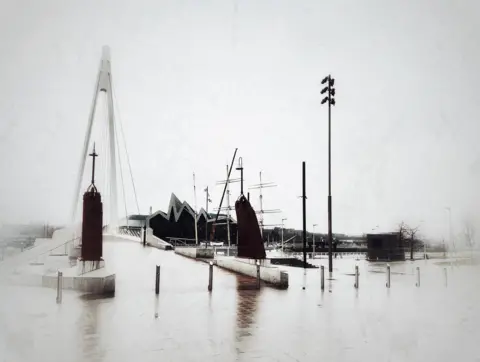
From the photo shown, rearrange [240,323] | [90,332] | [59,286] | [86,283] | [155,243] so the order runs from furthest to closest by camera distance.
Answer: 1. [155,243]
2. [86,283]
3. [59,286]
4. [240,323]
5. [90,332]

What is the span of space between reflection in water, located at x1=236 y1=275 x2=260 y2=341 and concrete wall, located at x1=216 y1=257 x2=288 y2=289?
0.27 meters

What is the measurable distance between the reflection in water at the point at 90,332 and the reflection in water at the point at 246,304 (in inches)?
63.0

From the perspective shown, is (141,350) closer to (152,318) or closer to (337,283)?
(152,318)

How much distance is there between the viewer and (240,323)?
6406 mm

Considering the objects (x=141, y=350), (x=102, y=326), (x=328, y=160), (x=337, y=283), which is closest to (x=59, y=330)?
(x=102, y=326)

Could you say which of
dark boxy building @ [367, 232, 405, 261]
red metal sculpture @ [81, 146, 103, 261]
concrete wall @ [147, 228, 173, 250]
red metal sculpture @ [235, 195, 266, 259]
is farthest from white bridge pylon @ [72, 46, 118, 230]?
concrete wall @ [147, 228, 173, 250]

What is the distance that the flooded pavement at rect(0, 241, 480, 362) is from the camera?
5023 mm

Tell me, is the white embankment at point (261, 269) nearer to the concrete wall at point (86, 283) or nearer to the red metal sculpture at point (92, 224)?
the concrete wall at point (86, 283)

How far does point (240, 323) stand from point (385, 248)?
10.6 metres

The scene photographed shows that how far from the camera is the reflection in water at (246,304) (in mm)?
6027

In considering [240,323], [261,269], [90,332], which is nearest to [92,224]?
[90,332]

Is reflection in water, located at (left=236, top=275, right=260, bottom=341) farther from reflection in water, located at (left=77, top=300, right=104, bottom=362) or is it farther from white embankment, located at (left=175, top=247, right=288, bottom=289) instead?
reflection in water, located at (left=77, top=300, right=104, bottom=362)

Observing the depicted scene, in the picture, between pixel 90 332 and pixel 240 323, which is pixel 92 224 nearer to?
pixel 90 332

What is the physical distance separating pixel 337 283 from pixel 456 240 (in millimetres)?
4379
